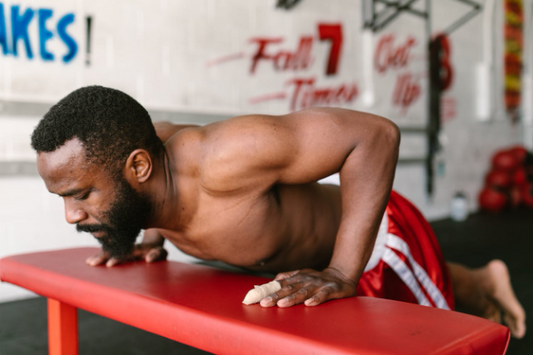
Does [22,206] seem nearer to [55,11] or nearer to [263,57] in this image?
[55,11]

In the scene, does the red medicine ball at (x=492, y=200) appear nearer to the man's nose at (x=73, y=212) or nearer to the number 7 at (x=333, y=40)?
the number 7 at (x=333, y=40)

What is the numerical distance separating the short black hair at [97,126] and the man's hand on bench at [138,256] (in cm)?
39

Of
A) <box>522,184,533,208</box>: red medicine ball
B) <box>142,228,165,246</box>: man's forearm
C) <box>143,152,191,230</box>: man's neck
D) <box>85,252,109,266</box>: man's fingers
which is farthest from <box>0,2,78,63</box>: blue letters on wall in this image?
<box>522,184,533,208</box>: red medicine ball

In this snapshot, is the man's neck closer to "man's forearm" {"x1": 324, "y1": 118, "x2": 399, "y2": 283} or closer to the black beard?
the black beard

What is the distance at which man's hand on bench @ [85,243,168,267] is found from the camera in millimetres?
1381

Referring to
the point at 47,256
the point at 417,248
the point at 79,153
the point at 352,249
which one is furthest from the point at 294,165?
the point at 47,256

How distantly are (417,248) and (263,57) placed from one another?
2.45m

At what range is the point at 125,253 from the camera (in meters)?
1.27

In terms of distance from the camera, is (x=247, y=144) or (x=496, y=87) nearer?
(x=247, y=144)

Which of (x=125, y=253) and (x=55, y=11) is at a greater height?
(x=55, y=11)

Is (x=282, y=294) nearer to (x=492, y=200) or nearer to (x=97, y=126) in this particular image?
(x=97, y=126)

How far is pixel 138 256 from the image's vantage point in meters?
1.50

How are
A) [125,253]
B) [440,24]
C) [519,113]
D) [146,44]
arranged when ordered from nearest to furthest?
[125,253] < [146,44] < [440,24] < [519,113]

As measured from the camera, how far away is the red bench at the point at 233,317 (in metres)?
0.77
